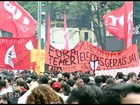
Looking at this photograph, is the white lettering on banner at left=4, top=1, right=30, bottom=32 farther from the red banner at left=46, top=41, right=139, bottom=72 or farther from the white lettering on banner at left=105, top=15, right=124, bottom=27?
the white lettering on banner at left=105, top=15, right=124, bottom=27

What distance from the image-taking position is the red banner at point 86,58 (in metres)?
14.5

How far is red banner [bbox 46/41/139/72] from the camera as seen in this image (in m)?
14.5

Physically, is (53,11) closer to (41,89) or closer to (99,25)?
(99,25)

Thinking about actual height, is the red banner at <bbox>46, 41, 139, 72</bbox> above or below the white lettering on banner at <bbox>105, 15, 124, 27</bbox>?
below

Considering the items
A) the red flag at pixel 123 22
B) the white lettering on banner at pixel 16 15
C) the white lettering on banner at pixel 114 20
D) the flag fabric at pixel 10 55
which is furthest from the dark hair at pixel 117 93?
the white lettering on banner at pixel 114 20

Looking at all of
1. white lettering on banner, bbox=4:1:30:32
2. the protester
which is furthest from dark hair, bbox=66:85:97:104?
white lettering on banner, bbox=4:1:30:32

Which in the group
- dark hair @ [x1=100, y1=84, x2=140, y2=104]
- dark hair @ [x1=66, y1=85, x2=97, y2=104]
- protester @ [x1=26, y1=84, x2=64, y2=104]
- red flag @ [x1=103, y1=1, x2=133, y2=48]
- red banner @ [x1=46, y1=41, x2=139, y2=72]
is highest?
red flag @ [x1=103, y1=1, x2=133, y2=48]

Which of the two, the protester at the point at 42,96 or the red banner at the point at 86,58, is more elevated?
the protester at the point at 42,96

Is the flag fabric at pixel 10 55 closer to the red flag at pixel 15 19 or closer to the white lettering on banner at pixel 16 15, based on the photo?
the red flag at pixel 15 19

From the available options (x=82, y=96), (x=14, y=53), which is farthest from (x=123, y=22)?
(x=82, y=96)

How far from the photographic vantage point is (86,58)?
14.9 meters

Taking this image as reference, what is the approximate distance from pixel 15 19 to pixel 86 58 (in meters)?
2.98

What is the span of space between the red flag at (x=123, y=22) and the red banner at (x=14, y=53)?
435cm

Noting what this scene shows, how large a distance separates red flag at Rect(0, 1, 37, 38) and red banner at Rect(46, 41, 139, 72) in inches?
89.7
